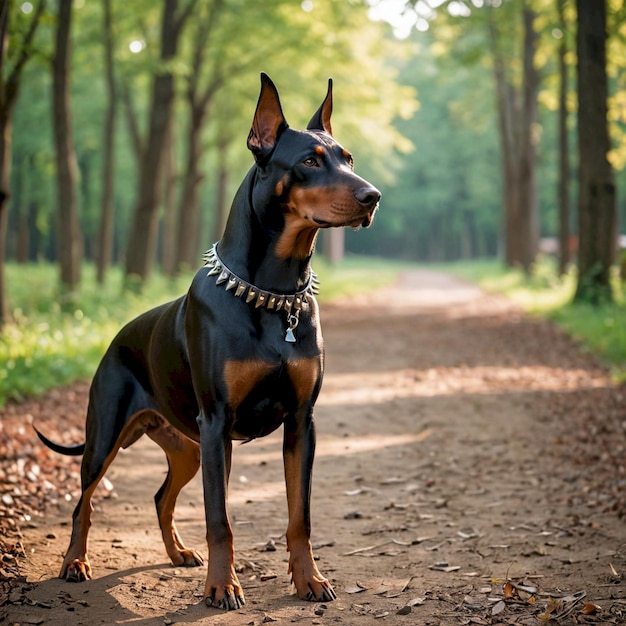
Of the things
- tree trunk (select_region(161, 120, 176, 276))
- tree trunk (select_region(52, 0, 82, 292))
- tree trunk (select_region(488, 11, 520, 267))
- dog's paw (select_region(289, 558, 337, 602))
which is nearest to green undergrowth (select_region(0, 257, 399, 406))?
tree trunk (select_region(52, 0, 82, 292))

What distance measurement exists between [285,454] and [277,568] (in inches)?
33.4

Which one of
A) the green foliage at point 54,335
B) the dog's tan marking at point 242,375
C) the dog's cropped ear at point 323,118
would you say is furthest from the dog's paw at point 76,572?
the green foliage at point 54,335

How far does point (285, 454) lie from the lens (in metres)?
4.04

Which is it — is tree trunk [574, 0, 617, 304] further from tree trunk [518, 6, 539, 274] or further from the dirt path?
tree trunk [518, 6, 539, 274]

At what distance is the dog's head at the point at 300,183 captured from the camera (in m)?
3.62

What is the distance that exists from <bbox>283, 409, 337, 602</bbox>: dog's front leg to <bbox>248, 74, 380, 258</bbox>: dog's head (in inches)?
32.5

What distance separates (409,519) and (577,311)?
Answer: 1100cm

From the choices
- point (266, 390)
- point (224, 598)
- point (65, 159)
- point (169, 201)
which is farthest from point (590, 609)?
point (169, 201)

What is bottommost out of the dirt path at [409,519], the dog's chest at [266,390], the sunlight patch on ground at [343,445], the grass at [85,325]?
the sunlight patch on ground at [343,445]

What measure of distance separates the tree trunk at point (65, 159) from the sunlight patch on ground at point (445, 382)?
7.30 metres

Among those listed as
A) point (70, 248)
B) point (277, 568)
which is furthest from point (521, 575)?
point (70, 248)

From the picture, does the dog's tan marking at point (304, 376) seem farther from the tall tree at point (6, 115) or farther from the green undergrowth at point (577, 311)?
the tall tree at point (6, 115)

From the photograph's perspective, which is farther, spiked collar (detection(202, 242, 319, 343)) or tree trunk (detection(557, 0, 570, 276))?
tree trunk (detection(557, 0, 570, 276))

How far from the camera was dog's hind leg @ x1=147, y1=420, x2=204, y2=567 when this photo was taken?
4574 mm
